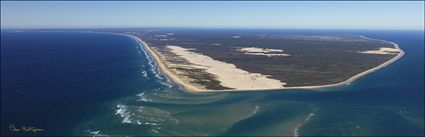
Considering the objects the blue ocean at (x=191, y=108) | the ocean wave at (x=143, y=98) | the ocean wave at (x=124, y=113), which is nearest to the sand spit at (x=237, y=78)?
the blue ocean at (x=191, y=108)

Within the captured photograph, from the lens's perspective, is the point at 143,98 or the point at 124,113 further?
the point at 143,98

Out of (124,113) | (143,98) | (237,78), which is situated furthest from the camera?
(237,78)

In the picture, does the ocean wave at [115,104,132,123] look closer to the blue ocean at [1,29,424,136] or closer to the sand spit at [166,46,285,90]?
the blue ocean at [1,29,424,136]

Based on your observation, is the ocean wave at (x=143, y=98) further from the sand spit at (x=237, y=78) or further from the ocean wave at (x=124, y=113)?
the sand spit at (x=237, y=78)

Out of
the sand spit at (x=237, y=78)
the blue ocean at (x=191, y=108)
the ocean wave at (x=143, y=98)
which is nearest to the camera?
the blue ocean at (x=191, y=108)

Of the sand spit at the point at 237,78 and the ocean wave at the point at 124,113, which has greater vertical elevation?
the sand spit at the point at 237,78

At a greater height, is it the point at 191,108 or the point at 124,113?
the point at 191,108

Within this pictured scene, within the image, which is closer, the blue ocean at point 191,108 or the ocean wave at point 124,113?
the blue ocean at point 191,108

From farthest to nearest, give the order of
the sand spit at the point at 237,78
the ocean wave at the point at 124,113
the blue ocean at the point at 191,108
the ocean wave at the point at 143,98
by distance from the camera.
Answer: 1. the sand spit at the point at 237,78
2. the ocean wave at the point at 143,98
3. the ocean wave at the point at 124,113
4. the blue ocean at the point at 191,108

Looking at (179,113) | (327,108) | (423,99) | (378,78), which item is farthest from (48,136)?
(378,78)

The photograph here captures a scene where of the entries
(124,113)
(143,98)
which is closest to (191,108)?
(124,113)

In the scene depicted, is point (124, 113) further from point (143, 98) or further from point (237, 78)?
point (237, 78)
